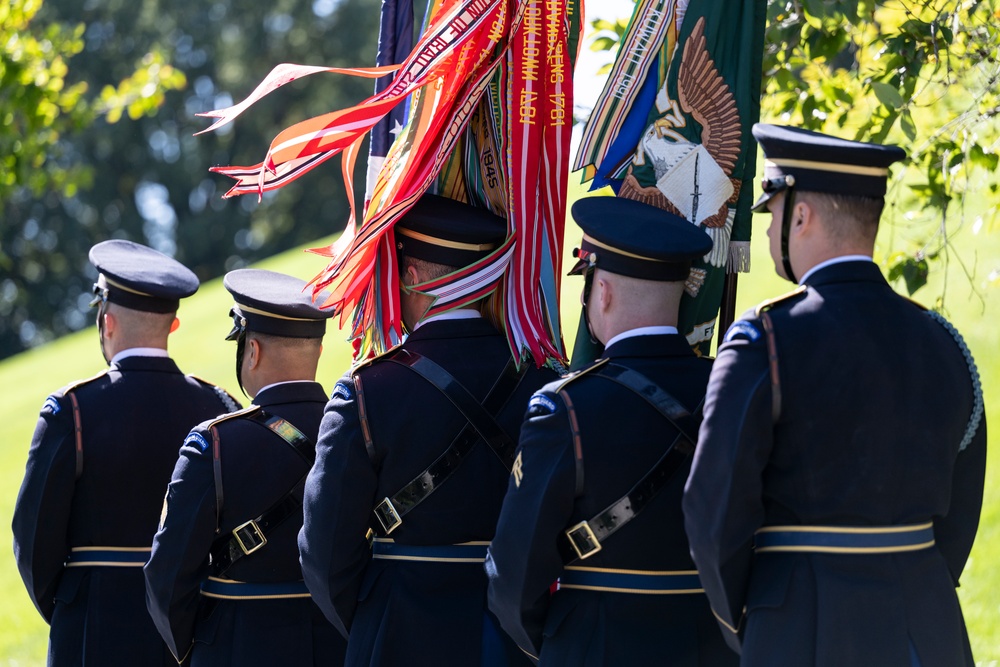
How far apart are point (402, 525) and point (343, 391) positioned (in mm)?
436

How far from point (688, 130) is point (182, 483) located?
1987 millimetres

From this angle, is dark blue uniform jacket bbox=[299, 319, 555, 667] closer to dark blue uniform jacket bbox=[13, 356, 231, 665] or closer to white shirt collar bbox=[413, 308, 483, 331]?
white shirt collar bbox=[413, 308, 483, 331]

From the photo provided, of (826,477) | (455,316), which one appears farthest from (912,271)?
(826,477)

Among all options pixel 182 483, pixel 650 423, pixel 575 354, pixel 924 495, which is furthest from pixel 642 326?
pixel 182 483

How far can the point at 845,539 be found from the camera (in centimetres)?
294

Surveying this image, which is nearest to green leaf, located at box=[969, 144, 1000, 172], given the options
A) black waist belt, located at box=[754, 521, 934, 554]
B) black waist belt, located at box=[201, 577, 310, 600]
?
black waist belt, located at box=[754, 521, 934, 554]

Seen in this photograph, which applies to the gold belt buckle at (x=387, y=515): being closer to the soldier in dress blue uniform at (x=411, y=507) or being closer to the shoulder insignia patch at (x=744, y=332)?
the soldier in dress blue uniform at (x=411, y=507)

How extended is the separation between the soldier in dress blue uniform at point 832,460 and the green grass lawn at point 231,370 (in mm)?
2233

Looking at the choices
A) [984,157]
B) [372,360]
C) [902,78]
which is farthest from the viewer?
[984,157]

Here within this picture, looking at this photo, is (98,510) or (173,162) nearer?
(98,510)

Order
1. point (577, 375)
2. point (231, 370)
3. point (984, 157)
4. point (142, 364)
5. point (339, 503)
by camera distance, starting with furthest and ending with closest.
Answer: point (231, 370) < point (984, 157) < point (142, 364) < point (339, 503) < point (577, 375)

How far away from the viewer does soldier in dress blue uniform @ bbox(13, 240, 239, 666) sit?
4.52 m

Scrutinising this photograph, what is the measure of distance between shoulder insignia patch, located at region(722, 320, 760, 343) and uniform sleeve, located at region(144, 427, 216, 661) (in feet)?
6.13

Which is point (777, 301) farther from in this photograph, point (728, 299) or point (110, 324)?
point (110, 324)
